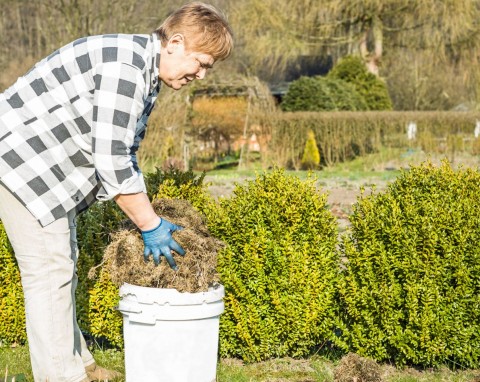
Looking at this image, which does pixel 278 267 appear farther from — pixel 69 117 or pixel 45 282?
pixel 69 117

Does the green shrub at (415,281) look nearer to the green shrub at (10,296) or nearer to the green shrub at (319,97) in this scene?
the green shrub at (10,296)

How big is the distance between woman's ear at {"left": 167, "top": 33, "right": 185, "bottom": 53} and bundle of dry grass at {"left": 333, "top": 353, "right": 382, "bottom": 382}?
1.72 meters

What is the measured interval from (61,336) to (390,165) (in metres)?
16.5

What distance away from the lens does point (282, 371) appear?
3.95m

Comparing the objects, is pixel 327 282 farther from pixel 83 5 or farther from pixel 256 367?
pixel 83 5

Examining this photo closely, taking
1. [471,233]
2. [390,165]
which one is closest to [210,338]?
[471,233]

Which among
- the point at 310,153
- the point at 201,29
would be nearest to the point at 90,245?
the point at 201,29

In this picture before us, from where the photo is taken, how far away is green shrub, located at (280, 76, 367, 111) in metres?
21.9

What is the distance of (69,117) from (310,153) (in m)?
15.7

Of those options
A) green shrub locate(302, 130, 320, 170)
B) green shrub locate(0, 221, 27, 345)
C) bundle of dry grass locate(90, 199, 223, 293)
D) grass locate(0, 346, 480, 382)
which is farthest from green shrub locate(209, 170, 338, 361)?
green shrub locate(302, 130, 320, 170)

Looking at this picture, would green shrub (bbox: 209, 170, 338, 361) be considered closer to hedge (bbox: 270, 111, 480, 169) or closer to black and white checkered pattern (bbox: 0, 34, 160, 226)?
black and white checkered pattern (bbox: 0, 34, 160, 226)

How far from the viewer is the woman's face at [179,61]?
3.04 m

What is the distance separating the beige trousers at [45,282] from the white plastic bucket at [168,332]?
32cm

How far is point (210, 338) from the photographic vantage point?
123 inches
